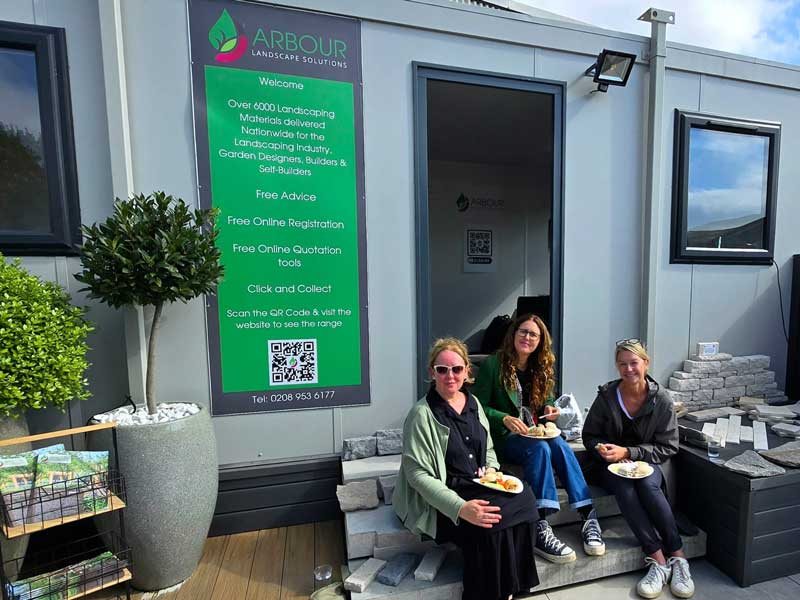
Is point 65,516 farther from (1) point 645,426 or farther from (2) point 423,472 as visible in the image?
(1) point 645,426

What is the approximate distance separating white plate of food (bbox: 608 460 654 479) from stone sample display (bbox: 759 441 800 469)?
0.72 meters

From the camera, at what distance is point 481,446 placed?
1.88m

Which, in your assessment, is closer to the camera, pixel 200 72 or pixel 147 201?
pixel 147 201

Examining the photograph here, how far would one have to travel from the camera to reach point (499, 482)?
174 cm

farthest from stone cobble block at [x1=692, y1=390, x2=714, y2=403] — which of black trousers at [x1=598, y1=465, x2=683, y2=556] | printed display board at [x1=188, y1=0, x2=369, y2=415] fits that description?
printed display board at [x1=188, y1=0, x2=369, y2=415]

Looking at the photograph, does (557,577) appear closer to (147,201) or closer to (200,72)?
(147,201)

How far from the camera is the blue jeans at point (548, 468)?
1916 mm

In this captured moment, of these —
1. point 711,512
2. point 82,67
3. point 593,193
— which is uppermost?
point 82,67

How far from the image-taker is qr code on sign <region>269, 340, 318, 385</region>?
91.9 inches

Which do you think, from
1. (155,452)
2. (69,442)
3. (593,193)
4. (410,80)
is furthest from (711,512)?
(69,442)

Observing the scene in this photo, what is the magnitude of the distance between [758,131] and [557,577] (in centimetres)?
376

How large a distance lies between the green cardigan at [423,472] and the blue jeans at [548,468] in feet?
1.61

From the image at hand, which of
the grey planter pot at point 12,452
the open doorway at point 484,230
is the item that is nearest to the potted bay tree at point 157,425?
the grey planter pot at point 12,452

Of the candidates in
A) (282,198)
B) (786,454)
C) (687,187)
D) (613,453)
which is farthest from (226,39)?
(786,454)
